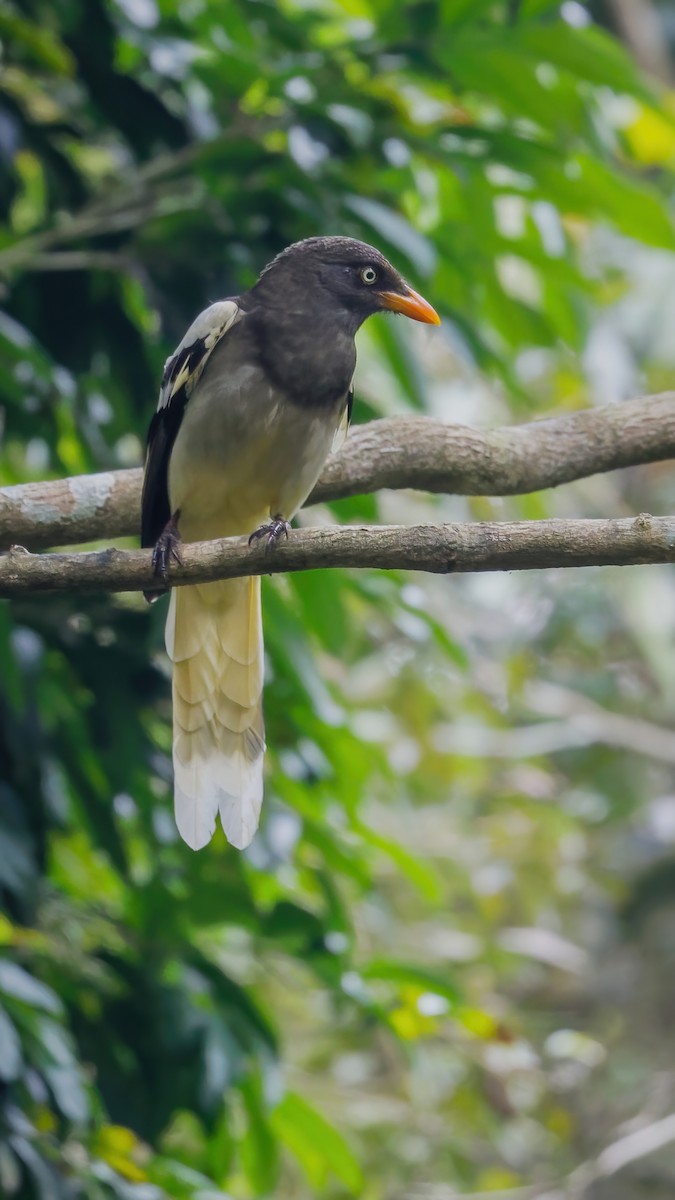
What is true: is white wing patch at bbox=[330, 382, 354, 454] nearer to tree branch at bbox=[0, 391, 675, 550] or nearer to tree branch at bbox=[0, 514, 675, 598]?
tree branch at bbox=[0, 391, 675, 550]

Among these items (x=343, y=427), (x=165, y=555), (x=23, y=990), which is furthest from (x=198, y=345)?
(x=23, y=990)

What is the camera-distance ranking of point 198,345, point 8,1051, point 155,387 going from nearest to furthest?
point 8,1051 < point 198,345 < point 155,387

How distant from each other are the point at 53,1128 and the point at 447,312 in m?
2.04

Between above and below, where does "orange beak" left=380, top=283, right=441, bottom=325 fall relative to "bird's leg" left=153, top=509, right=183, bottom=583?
above

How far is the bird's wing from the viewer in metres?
2.86

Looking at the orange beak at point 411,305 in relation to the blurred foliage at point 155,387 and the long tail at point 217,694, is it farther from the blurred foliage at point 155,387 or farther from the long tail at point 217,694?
the long tail at point 217,694

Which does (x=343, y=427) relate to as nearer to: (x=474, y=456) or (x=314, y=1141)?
(x=474, y=456)

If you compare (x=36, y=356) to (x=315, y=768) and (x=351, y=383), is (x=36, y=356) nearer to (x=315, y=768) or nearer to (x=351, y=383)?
(x=351, y=383)

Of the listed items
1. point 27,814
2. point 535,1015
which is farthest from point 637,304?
point 27,814

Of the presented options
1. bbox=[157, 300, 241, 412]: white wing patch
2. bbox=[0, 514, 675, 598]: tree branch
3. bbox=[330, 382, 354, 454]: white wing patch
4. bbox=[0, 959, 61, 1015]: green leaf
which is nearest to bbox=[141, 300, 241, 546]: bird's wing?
bbox=[157, 300, 241, 412]: white wing patch

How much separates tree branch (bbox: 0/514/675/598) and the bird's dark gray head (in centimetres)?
103

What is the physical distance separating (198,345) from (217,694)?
0.74 meters

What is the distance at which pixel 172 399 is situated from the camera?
293 cm

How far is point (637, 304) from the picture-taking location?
23.6 feet
